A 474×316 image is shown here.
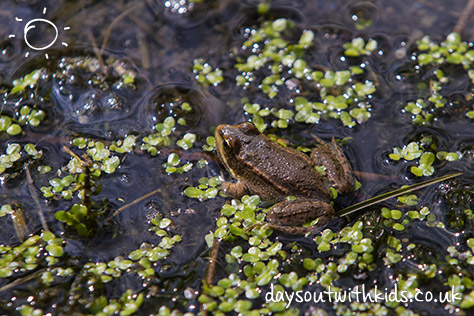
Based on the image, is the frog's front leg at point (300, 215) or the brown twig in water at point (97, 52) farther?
the brown twig in water at point (97, 52)

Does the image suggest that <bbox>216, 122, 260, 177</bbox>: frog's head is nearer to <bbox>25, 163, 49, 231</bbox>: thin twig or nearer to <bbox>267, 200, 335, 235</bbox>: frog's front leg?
<bbox>267, 200, 335, 235</bbox>: frog's front leg

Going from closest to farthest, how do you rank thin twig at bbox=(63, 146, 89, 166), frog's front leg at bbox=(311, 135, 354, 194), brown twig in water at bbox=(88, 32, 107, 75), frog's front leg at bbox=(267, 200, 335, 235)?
1. frog's front leg at bbox=(267, 200, 335, 235)
2. frog's front leg at bbox=(311, 135, 354, 194)
3. thin twig at bbox=(63, 146, 89, 166)
4. brown twig in water at bbox=(88, 32, 107, 75)

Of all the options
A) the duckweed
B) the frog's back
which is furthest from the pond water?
the frog's back

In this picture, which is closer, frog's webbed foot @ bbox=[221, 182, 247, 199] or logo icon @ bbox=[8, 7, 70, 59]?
frog's webbed foot @ bbox=[221, 182, 247, 199]

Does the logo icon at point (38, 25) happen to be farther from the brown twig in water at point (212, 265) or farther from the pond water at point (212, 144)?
the brown twig in water at point (212, 265)

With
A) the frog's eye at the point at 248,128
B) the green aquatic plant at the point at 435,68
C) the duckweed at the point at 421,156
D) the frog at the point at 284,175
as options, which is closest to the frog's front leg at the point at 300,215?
the frog at the point at 284,175

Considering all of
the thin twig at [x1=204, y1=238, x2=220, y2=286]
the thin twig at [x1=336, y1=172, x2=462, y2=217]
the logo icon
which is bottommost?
the thin twig at [x1=336, y1=172, x2=462, y2=217]
